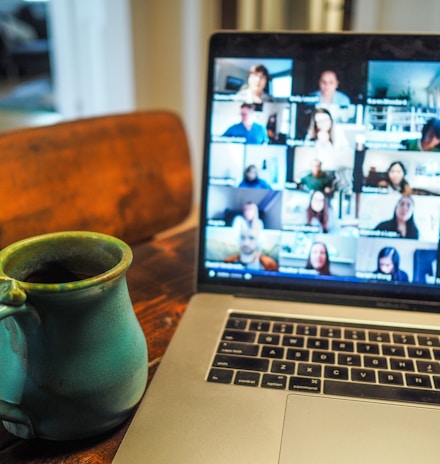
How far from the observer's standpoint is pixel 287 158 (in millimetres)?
626

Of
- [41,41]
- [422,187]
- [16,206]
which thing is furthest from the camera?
[41,41]

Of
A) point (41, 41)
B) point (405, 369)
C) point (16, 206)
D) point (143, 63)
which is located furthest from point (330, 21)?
point (41, 41)

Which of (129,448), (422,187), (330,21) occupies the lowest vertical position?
(129,448)

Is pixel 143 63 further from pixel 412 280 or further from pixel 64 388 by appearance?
pixel 64 388

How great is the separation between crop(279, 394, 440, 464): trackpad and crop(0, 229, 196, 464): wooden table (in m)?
0.14

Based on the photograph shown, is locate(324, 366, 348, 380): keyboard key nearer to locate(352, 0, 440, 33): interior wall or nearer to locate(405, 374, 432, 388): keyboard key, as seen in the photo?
locate(405, 374, 432, 388): keyboard key

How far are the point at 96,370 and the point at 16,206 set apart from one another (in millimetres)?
556

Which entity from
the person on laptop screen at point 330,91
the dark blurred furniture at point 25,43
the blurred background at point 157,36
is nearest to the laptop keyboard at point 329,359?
the person on laptop screen at point 330,91

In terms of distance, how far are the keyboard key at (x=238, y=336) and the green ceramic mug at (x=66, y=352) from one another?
0.13 metres

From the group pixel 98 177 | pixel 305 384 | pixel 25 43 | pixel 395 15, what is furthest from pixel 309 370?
pixel 25 43

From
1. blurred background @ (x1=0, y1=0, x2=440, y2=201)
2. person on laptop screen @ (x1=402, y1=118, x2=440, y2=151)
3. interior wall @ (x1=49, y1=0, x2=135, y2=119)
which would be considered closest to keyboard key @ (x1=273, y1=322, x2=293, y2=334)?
person on laptop screen @ (x1=402, y1=118, x2=440, y2=151)

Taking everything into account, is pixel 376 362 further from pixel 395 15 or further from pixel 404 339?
pixel 395 15

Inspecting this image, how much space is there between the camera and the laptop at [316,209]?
0.56 meters

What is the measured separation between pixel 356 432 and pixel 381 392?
5 centimetres
